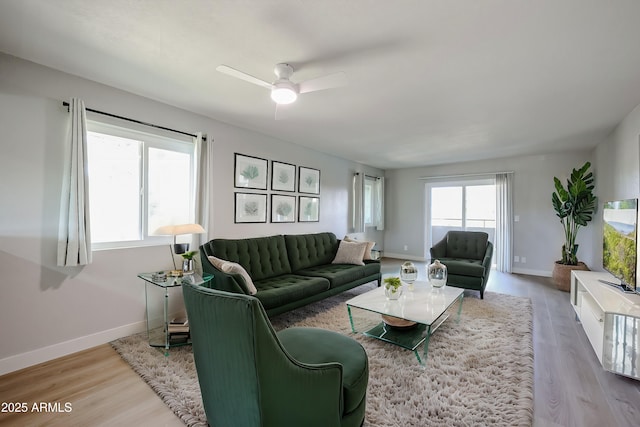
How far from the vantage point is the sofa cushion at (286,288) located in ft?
9.36

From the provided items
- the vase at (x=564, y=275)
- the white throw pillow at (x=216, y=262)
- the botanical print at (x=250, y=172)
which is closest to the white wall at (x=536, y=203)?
the vase at (x=564, y=275)

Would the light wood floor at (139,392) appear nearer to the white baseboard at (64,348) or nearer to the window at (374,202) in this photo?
the white baseboard at (64,348)

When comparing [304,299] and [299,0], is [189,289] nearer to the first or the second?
[299,0]

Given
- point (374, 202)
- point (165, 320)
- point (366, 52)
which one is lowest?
point (165, 320)

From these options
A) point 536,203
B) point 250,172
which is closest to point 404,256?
point 536,203

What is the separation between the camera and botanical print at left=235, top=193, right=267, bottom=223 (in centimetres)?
390

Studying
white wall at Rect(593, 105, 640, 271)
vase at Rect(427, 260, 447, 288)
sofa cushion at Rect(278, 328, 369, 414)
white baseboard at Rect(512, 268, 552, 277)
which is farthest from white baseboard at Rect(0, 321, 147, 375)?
white baseboard at Rect(512, 268, 552, 277)

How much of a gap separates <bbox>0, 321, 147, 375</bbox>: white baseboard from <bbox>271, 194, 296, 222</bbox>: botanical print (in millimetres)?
2174

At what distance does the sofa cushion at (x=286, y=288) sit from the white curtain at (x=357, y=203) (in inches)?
113

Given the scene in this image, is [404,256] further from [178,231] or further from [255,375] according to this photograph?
[255,375]

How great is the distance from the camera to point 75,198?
2.44 meters

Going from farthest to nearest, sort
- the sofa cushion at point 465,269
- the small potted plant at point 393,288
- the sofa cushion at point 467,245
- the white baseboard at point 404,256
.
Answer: the white baseboard at point 404,256
the sofa cushion at point 467,245
the sofa cushion at point 465,269
the small potted plant at point 393,288

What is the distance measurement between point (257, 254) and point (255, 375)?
250 centimetres

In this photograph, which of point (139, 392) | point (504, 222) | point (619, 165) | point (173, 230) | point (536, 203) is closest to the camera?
point (139, 392)
